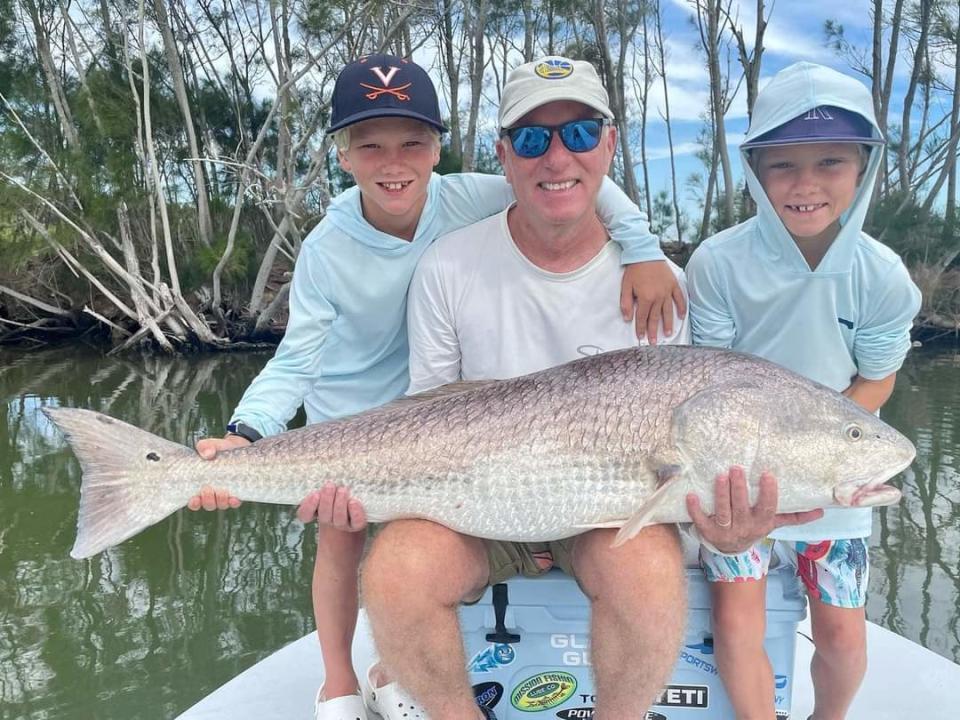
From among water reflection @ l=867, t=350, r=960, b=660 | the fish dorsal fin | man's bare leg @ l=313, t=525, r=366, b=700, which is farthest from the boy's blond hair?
water reflection @ l=867, t=350, r=960, b=660

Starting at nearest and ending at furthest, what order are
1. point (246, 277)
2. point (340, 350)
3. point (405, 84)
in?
1. point (405, 84)
2. point (340, 350)
3. point (246, 277)

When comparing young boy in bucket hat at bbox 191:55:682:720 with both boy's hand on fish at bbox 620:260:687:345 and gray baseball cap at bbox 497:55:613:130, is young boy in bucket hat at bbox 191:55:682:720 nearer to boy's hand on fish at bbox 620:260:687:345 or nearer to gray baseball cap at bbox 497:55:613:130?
boy's hand on fish at bbox 620:260:687:345

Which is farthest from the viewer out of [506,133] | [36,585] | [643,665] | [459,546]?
[36,585]

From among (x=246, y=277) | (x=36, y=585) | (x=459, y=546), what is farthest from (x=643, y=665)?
(x=246, y=277)

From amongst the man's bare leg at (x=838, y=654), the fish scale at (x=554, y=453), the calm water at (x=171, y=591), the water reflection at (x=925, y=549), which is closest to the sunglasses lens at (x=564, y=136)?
the fish scale at (x=554, y=453)

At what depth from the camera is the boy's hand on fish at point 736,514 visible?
2.15 meters

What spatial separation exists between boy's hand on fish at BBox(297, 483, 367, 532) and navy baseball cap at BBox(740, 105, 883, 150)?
67.6 inches

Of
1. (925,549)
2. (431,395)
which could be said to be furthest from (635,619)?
(925,549)

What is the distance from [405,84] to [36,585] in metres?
4.24

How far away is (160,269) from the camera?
1916cm

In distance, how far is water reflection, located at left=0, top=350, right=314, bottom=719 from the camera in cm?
388

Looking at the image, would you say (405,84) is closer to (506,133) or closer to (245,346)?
(506,133)

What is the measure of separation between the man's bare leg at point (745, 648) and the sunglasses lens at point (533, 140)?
150 cm

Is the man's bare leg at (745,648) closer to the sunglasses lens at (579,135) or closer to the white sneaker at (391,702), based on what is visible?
the white sneaker at (391,702)
